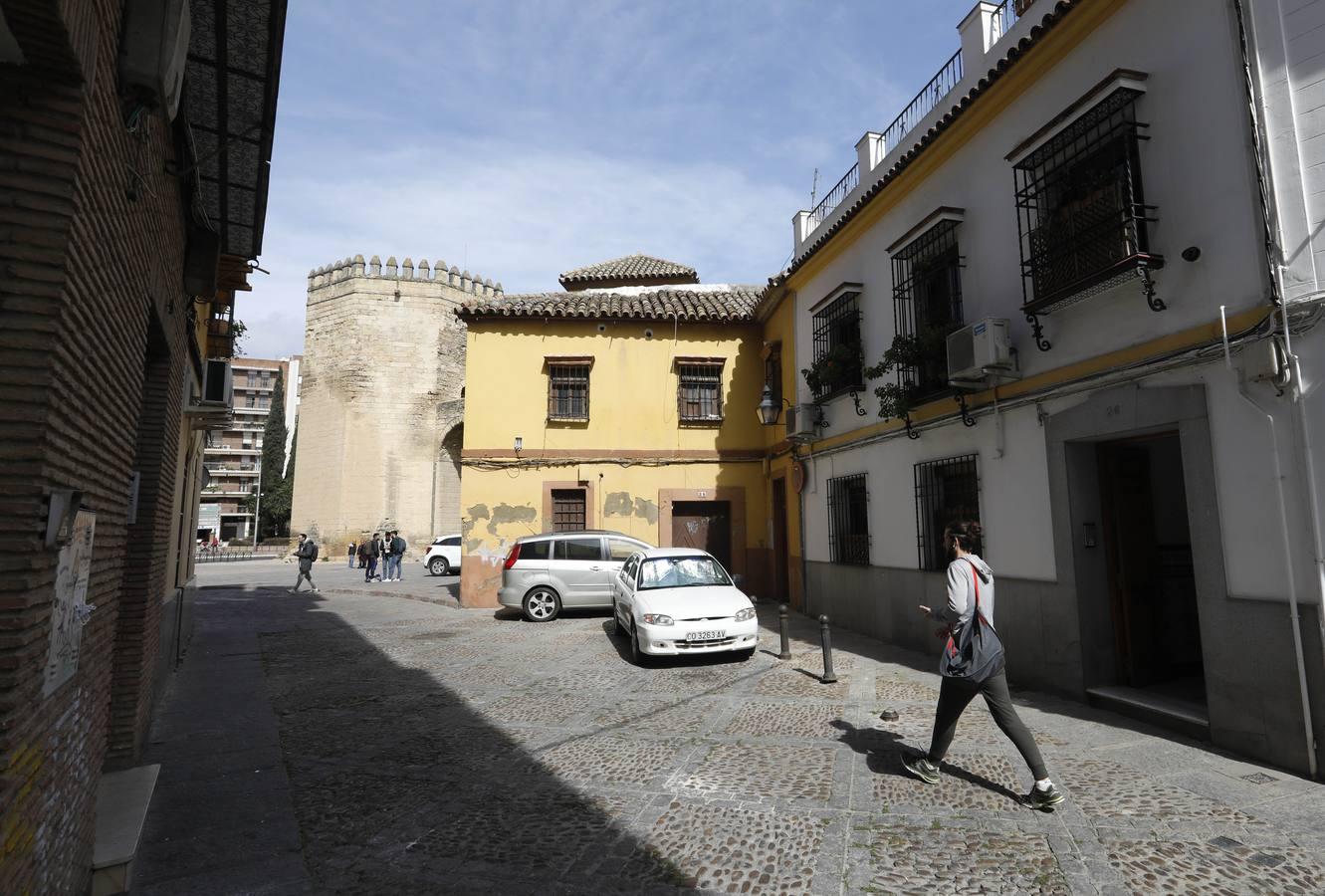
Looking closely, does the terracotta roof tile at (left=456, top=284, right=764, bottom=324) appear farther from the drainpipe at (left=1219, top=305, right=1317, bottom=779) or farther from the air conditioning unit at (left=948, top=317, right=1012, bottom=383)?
the drainpipe at (left=1219, top=305, right=1317, bottom=779)

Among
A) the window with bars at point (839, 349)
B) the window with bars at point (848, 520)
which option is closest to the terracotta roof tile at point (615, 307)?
the window with bars at point (839, 349)

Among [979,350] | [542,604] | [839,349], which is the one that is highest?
[839,349]

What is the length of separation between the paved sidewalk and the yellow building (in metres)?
7.03

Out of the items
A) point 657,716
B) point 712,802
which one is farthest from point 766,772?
point 657,716

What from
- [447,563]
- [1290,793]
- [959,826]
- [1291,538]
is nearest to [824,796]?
[959,826]

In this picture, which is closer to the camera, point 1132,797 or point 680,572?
point 1132,797

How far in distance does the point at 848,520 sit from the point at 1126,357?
5.76m

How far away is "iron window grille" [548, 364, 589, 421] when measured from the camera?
50.1ft

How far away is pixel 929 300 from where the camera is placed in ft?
30.0

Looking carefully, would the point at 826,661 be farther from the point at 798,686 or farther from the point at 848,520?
the point at 848,520

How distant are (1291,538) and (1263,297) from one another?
67.3 inches

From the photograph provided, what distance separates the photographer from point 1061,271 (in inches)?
254

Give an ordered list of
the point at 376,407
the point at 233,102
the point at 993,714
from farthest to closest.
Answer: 1. the point at 376,407
2. the point at 233,102
3. the point at 993,714

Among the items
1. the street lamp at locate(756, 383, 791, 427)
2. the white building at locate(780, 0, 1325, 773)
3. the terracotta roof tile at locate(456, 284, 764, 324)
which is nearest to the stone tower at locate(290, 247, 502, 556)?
the terracotta roof tile at locate(456, 284, 764, 324)
